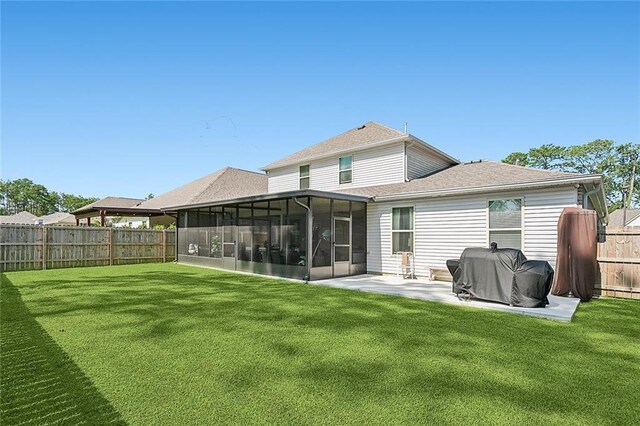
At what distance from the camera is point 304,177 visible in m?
15.6

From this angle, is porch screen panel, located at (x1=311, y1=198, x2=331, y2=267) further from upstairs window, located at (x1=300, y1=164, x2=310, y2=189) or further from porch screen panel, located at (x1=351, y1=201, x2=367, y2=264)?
upstairs window, located at (x1=300, y1=164, x2=310, y2=189)

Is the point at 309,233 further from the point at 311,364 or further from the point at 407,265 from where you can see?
the point at 311,364

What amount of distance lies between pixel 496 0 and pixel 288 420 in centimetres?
1201

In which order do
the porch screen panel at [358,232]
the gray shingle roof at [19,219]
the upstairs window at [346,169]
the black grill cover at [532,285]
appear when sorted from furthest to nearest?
1. the gray shingle roof at [19,219]
2. the upstairs window at [346,169]
3. the porch screen panel at [358,232]
4. the black grill cover at [532,285]

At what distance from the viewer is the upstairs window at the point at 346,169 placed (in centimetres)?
1396

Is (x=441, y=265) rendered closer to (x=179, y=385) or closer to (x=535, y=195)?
(x=535, y=195)

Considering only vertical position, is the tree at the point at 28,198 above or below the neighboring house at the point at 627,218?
above

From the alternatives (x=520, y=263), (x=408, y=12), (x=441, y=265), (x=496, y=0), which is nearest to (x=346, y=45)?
(x=408, y=12)

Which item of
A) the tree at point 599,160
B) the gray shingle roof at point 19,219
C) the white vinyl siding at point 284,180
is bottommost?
the gray shingle roof at point 19,219

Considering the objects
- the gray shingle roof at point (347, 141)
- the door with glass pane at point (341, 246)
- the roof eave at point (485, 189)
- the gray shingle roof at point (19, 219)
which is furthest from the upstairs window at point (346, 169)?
the gray shingle roof at point (19, 219)

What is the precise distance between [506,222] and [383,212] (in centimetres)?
381

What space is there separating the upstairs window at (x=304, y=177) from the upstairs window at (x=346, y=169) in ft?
6.35

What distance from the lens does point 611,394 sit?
294 cm

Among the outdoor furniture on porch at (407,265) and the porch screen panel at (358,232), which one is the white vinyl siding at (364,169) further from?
the outdoor furniture on porch at (407,265)
